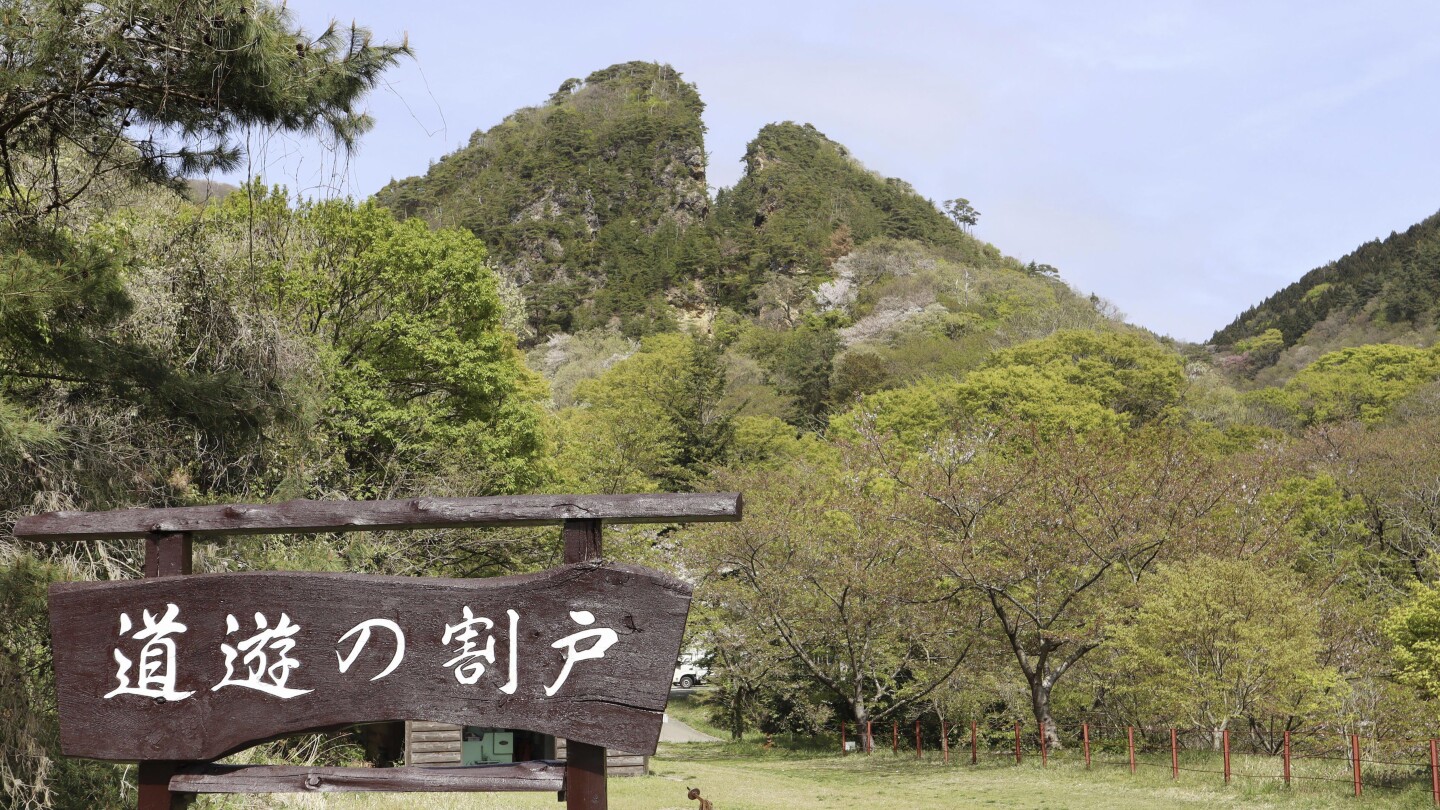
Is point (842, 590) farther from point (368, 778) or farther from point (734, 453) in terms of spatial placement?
point (368, 778)

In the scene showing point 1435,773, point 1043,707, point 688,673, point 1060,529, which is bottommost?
point 688,673

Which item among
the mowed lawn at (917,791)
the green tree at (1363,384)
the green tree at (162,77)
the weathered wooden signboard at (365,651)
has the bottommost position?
the mowed lawn at (917,791)

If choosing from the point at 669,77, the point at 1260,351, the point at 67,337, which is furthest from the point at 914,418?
the point at 669,77

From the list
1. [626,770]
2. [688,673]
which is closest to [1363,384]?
[688,673]

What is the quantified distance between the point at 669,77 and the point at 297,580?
130 meters

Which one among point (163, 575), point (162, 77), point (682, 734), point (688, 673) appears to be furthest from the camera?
point (688, 673)

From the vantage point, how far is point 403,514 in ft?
12.1

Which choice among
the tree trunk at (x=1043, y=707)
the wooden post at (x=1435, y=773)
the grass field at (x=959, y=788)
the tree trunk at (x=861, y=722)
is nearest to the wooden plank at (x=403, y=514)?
the grass field at (x=959, y=788)

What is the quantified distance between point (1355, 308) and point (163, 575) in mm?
69799

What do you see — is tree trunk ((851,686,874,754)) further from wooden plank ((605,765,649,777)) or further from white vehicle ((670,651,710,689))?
white vehicle ((670,651,710,689))

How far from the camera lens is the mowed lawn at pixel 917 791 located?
37.5ft

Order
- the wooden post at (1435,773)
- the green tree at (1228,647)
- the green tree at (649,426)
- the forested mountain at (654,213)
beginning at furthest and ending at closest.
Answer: the forested mountain at (654,213) → the green tree at (649,426) → the green tree at (1228,647) → the wooden post at (1435,773)

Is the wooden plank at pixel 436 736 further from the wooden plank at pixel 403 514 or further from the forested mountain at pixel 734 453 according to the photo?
the wooden plank at pixel 403 514

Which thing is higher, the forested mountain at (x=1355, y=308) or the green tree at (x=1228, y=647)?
the forested mountain at (x=1355, y=308)
